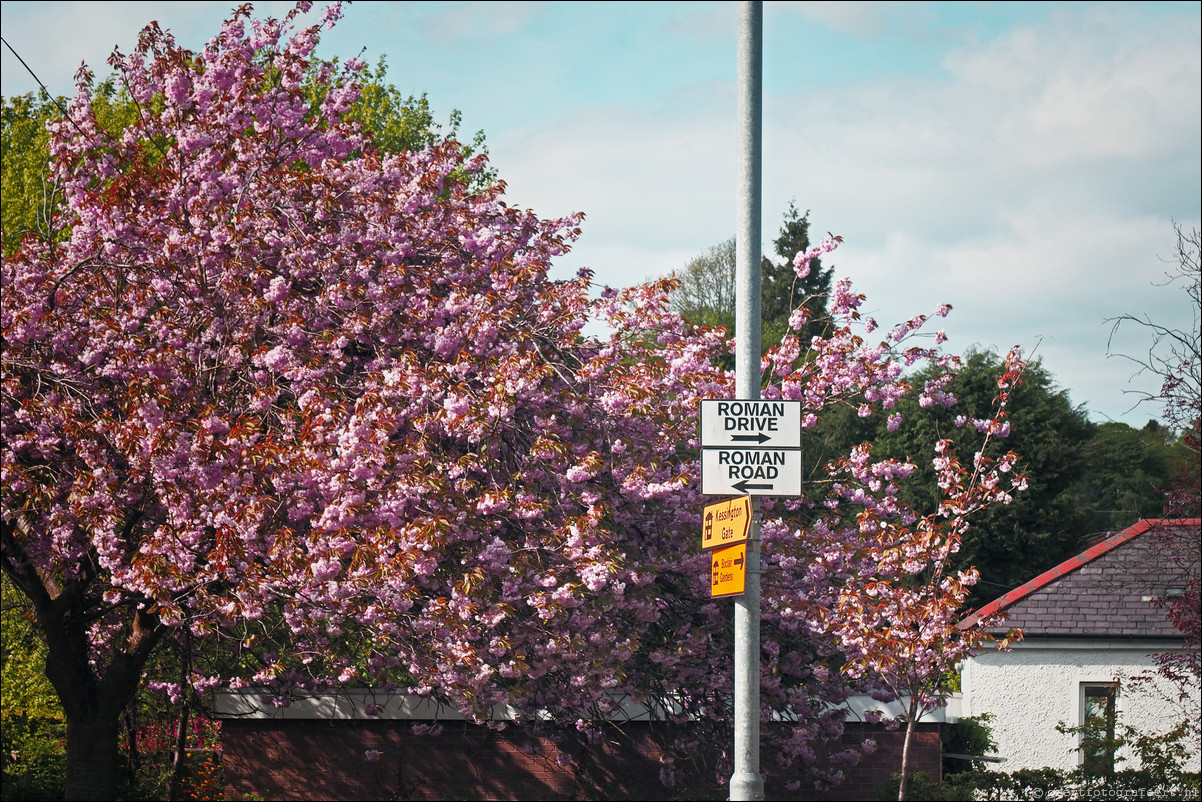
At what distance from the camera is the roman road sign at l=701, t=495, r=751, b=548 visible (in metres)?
7.69

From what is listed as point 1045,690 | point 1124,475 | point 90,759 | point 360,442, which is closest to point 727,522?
point 360,442

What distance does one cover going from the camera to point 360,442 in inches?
399

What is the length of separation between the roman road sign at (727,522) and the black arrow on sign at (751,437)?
381mm

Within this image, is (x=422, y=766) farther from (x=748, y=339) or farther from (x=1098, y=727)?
(x=748, y=339)

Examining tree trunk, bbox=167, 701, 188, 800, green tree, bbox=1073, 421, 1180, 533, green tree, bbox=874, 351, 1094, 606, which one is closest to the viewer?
tree trunk, bbox=167, 701, 188, 800

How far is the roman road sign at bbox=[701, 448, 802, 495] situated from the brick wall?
27.9 feet

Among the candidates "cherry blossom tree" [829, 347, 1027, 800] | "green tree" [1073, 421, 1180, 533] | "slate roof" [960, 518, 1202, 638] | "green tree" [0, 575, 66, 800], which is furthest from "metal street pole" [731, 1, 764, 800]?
"green tree" [1073, 421, 1180, 533]

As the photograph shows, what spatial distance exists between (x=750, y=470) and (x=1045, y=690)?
16505 millimetres

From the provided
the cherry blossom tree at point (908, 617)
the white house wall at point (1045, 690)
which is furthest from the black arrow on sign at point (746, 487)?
the white house wall at point (1045, 690)

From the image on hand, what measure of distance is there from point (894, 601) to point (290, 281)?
706 centimetres

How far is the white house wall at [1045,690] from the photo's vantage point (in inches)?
861

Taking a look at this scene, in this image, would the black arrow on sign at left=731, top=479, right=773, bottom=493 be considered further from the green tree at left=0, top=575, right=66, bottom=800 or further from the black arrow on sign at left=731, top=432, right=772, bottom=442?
the green tree at left=0, top=575, right=66, bottom=800

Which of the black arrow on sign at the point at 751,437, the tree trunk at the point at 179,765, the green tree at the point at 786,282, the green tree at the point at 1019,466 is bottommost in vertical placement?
the tree trunk at the point at 179,765

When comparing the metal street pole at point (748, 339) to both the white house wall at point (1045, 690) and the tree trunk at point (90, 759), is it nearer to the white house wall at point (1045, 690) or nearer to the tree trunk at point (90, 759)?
the tree trunk at point (90, 759)
